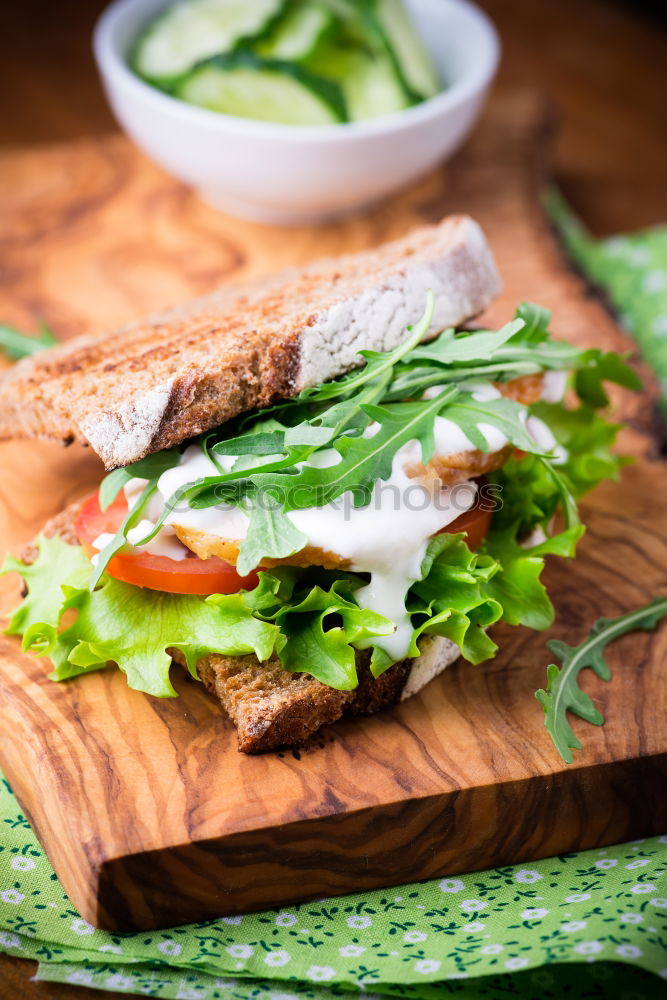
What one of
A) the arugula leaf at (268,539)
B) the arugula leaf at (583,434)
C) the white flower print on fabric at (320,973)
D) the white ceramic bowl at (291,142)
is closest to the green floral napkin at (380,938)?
the white flower print on fabric at (320,973)

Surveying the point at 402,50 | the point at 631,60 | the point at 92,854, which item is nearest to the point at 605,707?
the point at 92,854

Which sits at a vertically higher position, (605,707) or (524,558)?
(524,558)

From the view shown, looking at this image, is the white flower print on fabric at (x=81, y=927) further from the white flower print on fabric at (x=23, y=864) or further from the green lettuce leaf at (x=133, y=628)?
the green lettuce leaf at (x=133, y=628)

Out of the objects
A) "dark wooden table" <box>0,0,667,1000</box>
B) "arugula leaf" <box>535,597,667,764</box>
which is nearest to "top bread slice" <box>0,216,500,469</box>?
"arugula leaf" <box>535,597,667,764</box>

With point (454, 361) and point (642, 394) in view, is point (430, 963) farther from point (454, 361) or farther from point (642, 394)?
point (642, 394)

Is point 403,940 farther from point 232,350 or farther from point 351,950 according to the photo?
point 232,350
